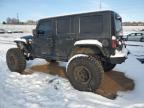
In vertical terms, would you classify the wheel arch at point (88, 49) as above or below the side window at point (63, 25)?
below

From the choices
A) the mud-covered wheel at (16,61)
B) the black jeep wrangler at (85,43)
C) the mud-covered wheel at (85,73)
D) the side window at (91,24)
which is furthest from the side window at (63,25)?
the mud-covered wheel at (16,61)

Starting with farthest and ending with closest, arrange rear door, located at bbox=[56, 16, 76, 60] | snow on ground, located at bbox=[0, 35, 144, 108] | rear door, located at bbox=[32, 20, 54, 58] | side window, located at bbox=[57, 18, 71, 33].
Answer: rear door, located at bbox=[32, 20, 54, 58] → side window, located at bbox=[57, 18, 71, 33] → rear door, located at bbox=[56, 16, 76, 60] → snow on ground, located at bbox=[0, 35, 144, 108]

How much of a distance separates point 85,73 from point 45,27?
246cm

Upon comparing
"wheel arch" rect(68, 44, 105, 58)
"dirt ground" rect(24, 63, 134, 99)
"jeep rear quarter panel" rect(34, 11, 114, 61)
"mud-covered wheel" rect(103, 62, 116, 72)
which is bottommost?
"dirt ground" rect(24, 63, 134, 99)

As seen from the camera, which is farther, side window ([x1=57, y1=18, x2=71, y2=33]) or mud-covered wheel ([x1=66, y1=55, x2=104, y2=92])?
side window ([x1=57, y1=18, x2=71, y2=33])

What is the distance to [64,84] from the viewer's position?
6441 millimetres

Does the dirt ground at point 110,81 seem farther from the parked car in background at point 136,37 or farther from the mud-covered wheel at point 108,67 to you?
the parked car in background at point 136,37

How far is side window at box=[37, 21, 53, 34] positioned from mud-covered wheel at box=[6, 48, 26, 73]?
114 centimetres

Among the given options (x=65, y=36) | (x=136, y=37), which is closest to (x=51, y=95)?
(x=65, y=36)

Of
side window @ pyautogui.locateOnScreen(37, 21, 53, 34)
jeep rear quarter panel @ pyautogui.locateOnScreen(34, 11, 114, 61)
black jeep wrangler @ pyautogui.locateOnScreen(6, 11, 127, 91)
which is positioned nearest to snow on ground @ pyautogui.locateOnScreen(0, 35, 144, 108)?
black jeep wrangler @ pyautogui.locateOnScreen(6, 11, 127, 91)

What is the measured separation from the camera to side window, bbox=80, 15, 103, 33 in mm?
6074

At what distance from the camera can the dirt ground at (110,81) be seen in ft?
19.8

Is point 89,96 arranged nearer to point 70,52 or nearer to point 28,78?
point 70,52

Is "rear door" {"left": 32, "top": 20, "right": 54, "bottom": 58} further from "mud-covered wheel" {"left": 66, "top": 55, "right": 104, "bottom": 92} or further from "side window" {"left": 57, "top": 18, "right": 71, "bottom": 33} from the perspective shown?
"mud-covered wheel" {"left": 66, "top": 55, "right": 104, "bottom": 92}
